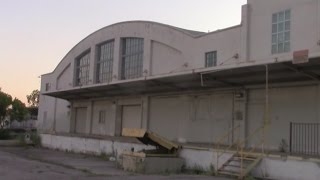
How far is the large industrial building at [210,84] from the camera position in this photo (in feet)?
68.3

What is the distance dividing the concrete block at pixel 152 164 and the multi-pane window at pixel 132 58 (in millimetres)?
13292

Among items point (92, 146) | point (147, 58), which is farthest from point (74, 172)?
point (147, 58)

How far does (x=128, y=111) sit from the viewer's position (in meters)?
34.8

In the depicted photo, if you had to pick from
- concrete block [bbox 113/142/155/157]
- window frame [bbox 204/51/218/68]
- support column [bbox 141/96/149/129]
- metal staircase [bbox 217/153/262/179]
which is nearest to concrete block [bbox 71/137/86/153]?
support column [bbox 141/96/149/129]

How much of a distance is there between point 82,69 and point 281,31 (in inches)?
922

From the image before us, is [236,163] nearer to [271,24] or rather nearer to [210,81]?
[210,81]

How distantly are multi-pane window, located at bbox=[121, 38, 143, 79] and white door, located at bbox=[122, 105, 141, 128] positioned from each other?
7.35 feet

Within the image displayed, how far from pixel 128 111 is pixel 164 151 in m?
13.2

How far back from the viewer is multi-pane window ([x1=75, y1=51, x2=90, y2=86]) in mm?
41719

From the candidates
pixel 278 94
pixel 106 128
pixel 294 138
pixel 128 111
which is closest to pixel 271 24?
pixel 278 94

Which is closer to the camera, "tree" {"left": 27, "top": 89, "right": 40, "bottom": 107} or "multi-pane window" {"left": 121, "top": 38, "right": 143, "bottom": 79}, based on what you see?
"multi-pane window" {"left": 121, "top": 38, "right": 143, "bottom": 79}

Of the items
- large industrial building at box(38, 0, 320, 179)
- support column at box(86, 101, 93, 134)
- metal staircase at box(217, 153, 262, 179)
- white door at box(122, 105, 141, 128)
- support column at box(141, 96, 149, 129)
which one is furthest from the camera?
support column at box(86, 101, 93, 134)

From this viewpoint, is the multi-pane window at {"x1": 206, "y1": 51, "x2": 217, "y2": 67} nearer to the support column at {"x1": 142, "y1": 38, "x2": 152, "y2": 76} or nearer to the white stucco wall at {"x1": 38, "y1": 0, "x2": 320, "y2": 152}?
the white stucco wall at {"x1": 38, "y1": 0, "x2": 320, "y2": 152}

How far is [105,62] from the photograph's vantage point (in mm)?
39062
